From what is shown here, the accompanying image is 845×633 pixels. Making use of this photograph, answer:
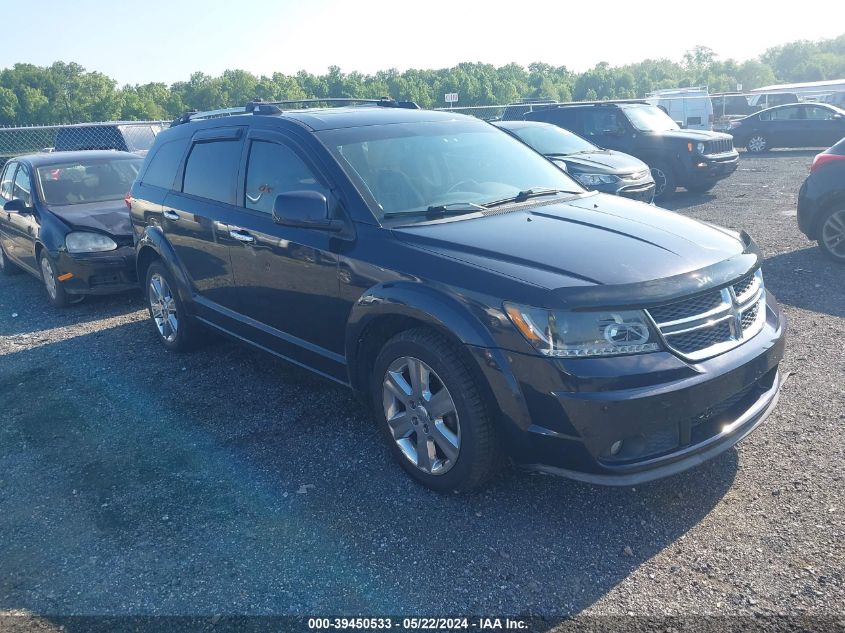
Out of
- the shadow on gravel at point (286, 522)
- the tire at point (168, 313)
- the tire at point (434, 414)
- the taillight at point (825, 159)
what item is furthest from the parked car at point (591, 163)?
the tire at point (434, 414)

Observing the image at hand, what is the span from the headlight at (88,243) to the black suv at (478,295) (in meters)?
2.69

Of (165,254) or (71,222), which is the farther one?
(71,222)

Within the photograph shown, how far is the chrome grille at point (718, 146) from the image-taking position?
528 inches

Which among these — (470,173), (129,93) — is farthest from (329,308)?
(129,93)

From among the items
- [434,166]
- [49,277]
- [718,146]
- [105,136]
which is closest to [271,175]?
[434,166]

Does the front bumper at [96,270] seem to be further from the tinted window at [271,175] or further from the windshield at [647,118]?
the windshield at [647,118]

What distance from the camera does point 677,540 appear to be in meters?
3.18

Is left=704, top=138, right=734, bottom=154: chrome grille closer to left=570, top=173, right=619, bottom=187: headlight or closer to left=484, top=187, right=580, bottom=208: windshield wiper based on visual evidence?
left=570, top=173, right=619, bottom=187: headlight

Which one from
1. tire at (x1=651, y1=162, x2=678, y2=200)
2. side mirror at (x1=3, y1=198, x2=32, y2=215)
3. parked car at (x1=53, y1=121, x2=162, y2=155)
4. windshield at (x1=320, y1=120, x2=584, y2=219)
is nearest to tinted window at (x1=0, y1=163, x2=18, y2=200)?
side mirror at (x1=3, y1=198, x2=32, y2=215)

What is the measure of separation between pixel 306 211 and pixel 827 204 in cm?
634

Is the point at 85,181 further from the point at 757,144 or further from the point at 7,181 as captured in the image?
the point at 757,144

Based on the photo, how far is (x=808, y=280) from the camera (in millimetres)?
7129

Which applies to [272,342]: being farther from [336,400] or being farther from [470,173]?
[470,173]

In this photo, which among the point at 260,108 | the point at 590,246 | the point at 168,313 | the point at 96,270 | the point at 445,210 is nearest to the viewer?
the point at 590,246
